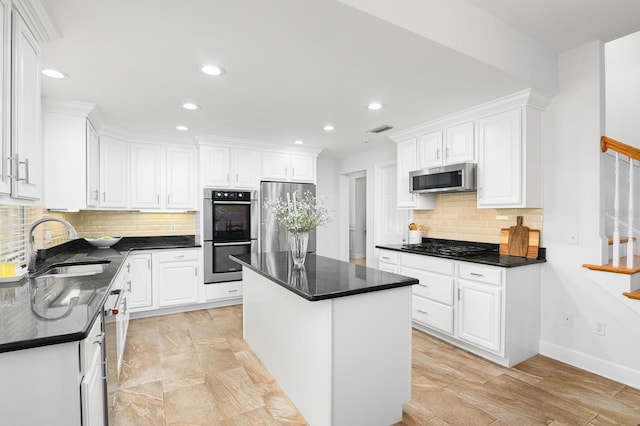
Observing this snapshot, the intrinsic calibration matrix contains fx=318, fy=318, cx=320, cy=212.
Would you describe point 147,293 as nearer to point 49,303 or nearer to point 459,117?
point 49,303

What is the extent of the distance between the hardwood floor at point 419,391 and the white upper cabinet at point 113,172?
1.89 meters

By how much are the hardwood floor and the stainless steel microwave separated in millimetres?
1647

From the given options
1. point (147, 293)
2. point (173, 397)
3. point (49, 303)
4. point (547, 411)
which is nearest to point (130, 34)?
point (49, 303)

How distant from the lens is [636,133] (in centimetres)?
335

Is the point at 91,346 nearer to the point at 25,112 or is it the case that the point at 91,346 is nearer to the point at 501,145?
the point at 25,112

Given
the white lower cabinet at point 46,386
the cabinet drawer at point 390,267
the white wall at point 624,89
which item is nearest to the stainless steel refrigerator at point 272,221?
the cabinet drawer at point 390,267

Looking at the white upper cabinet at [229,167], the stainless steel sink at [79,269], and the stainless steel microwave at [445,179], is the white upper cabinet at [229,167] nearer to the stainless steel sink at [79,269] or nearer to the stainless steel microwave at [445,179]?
the stainless steel sink at [79,269]

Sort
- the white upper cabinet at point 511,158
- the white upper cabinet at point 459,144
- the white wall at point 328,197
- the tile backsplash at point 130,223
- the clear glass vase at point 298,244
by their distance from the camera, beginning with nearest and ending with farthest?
the clear glass vase at point 298,244, the white upper cabinet at point 511,158, the white upper cabinet at point 459,144, the tile backsplash at point 130,223, the white wall at point 328,197

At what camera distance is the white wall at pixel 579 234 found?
2.59m

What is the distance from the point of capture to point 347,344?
188 cm

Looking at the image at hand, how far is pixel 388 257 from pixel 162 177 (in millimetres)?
3294

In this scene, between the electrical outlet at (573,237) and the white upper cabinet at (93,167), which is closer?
the electrical outlet at (573,237)

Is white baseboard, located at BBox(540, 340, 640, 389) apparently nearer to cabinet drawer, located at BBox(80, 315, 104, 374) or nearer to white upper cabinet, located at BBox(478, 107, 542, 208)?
white upper cabinet, located at BBox(478, 107, 542, 208)

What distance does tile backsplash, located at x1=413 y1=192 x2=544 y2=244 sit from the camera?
3.29m
